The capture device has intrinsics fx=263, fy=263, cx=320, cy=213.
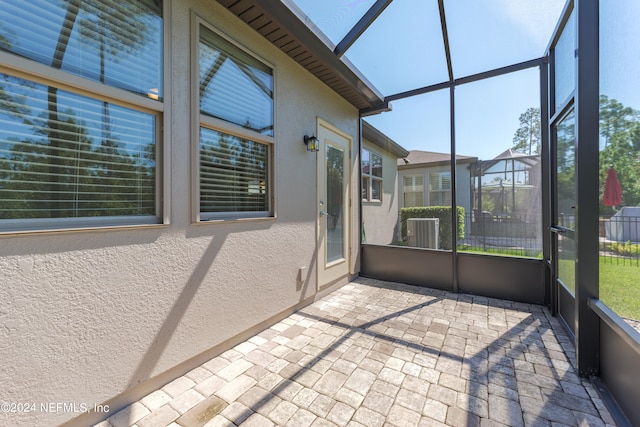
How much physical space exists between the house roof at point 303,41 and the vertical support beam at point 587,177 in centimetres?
220

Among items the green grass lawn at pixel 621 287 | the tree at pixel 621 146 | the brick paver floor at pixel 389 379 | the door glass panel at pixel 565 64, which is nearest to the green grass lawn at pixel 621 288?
the green grass lawn at pixel 621 287

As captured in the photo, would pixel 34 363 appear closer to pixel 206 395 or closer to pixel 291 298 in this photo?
pixel 206 395

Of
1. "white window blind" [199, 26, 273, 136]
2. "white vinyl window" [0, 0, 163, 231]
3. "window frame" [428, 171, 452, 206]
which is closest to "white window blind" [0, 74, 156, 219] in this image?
"white vinyl window" [0, 0, 163, 231]

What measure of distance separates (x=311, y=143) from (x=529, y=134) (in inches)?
110

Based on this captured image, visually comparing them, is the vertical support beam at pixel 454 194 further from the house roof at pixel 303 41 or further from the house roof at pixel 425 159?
the house roof at pixel 303 41

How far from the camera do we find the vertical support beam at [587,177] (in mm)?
1938

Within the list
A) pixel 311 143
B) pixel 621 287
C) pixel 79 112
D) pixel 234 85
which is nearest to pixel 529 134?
pixel 621 287

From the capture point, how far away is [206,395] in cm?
182

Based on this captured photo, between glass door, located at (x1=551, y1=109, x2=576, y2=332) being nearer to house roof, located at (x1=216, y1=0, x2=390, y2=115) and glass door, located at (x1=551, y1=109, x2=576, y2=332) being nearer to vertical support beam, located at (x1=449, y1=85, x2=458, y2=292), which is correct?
vertical support beam, located at (x1=449, y1=85, x2=458, y2=292)

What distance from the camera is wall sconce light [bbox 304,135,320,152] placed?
3289 millimetres

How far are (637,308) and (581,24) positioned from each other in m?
2.04

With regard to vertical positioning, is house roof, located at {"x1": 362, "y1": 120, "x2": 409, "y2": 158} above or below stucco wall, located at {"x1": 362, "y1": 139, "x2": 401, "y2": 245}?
above

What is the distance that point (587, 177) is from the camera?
6.42ft

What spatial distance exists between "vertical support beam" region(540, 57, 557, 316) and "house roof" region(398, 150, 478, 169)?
85 cm
